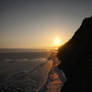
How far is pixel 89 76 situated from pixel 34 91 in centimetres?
635

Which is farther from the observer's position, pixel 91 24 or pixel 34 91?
pixel 91 24

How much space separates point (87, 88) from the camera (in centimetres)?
618

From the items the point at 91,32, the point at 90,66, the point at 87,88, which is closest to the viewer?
the point at 87,88

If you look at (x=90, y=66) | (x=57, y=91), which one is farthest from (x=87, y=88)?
(x=57, y=91)

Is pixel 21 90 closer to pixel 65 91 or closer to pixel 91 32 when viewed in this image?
pixel 65 91

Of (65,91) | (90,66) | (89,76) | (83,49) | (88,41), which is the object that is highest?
(88,41)

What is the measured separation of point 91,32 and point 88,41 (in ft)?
4.33

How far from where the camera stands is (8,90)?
10.2 m

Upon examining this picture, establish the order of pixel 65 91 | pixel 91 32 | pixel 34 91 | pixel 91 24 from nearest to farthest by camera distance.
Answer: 1. pixel 65 91
2. pixel 34 91
3. pixel 91 32
4. pixel 91 24

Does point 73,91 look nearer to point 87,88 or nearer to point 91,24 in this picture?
point 87,88

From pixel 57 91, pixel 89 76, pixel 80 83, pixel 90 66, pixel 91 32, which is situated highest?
pixel 91 32

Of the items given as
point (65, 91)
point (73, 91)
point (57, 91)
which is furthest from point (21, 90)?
point (73, 91)

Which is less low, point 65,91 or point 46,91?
point 65,91

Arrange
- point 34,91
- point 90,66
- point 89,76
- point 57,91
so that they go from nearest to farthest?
point 89,76, point 90,66, point 57,91, point 34,91
